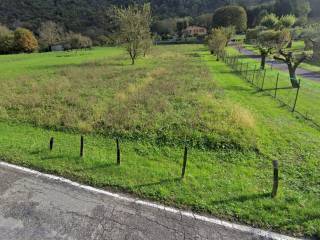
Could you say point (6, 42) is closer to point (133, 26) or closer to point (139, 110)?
point (133, 26)

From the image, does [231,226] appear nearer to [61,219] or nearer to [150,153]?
[61,219]

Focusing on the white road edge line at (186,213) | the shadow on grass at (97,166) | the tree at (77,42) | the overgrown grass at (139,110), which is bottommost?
the tree at (77,42)

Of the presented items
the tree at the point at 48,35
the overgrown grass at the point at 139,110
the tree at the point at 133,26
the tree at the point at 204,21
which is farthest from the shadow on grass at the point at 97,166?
the tree at the point at 204,21

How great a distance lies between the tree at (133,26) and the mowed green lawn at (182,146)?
20406 millimetres

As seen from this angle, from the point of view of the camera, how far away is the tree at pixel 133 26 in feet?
115

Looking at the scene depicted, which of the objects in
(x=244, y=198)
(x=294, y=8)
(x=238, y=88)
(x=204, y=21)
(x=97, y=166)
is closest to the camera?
(x=244, y=198)

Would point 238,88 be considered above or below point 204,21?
below

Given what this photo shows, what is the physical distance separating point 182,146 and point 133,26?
1146 inches

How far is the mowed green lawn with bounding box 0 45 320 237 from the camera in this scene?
6.25m

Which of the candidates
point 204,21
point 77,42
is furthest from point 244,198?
point 204,21

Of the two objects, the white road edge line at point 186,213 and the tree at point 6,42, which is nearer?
the white road edge line at point 186,213

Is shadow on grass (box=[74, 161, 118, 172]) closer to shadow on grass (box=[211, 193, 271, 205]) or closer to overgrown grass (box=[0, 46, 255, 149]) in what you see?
overgrown grass (box=[0, 46, 255, 149])

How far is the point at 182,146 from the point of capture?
952 cm

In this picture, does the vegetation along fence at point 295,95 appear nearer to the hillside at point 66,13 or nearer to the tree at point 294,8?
the hillside at point 66,13
